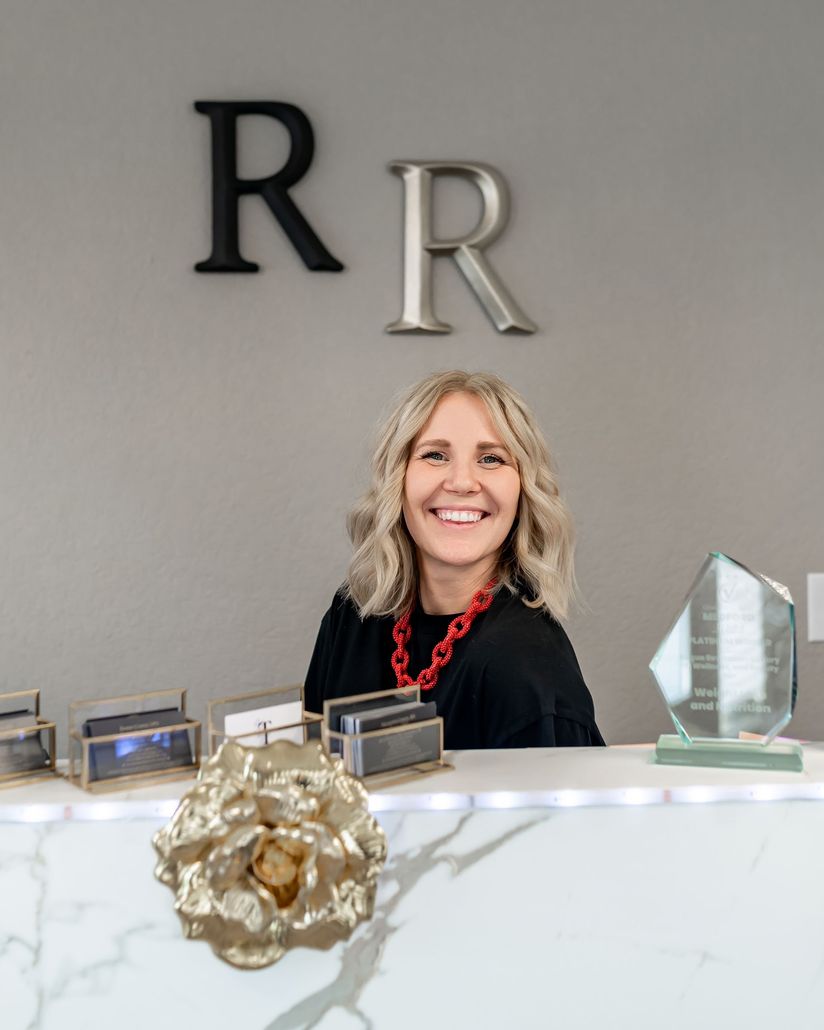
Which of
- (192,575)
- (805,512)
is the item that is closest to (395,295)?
(192,575)

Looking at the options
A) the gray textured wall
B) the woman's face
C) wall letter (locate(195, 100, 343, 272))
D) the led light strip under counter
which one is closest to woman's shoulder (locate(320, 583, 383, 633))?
the woman's face

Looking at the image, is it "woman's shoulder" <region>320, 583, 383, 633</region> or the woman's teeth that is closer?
the woman's teeth

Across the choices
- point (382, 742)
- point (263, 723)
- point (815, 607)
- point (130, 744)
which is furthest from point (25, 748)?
point (815, 607)

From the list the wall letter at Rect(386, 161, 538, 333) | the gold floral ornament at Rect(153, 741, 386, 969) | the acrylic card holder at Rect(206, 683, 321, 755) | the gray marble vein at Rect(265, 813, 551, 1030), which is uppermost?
the wall letter at Rect(386, 161, 538, 333)

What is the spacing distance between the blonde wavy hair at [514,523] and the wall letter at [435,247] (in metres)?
0.62

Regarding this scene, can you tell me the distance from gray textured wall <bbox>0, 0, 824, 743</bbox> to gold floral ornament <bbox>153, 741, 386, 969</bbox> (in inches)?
55.1

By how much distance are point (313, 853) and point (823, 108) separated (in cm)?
210

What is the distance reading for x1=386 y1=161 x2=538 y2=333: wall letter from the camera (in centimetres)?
221

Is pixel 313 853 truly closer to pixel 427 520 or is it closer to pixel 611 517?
pixel 427 520

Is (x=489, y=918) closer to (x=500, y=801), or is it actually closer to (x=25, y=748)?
(x=500, y=801)

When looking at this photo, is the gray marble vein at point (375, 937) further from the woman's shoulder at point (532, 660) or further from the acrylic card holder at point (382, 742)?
the woman's shoulder at point (532, 660)

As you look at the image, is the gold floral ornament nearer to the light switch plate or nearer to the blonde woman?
the blonde woman

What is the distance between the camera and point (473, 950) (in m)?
0.94

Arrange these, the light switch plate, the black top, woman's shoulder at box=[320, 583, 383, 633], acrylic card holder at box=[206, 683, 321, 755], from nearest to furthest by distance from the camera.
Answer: acrylic card holder at box=[206, 683, 321, 755] → the black top → woman's shoulder at box=[320, 583, 383, 633] → the light switch plate
